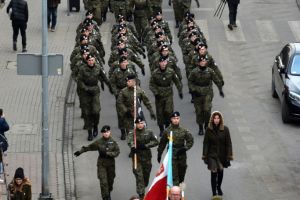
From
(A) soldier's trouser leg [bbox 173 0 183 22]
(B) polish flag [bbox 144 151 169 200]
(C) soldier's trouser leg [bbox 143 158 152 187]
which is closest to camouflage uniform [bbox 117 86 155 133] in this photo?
(C) soldier's trouser leg [bbox 143 158 152 187]

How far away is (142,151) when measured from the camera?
1794cm

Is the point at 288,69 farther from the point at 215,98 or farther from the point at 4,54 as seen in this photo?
the point at 4,54

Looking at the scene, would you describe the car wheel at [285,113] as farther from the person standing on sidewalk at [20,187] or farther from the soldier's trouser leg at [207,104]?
the person standing on sidewalk at [20,187]

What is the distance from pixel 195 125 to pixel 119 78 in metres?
2.04

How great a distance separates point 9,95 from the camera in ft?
80.2

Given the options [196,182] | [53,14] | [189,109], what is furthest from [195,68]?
[53,14]

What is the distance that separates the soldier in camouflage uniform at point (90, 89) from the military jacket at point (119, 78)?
0.27 m

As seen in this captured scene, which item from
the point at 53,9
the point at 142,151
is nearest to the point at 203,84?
the point at 142,151

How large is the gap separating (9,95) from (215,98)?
4.89 meters

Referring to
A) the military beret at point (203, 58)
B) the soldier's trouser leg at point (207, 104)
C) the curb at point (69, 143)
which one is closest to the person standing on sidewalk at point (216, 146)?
the curb at point (69, 143)

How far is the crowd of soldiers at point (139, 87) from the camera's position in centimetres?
1786

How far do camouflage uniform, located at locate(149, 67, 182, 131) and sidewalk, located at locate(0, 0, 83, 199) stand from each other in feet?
7.06

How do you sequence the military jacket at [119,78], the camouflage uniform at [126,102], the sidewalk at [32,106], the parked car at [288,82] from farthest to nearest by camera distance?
the parked car at [288,82] < the military jacket at [119,78] < the camouflage uniform at [126,102] < the sidewalk at [32,106]

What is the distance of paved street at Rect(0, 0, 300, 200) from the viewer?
19.0 metres
